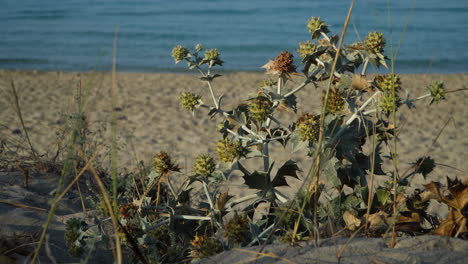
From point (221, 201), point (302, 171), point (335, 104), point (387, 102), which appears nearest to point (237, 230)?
point (221, 201)

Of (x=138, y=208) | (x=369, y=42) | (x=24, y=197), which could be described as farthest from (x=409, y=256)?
(x=24, y=197)

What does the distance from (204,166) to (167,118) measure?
19.1 ft

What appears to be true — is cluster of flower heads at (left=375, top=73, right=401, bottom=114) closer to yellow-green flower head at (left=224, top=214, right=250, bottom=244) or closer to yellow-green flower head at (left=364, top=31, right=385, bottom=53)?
yellow-green flower head at (left=364, top=31, right=385, bottom=53)

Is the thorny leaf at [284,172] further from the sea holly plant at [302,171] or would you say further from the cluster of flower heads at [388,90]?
the cluster of flower heads at [388,90]

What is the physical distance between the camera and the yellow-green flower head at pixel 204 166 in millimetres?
2197

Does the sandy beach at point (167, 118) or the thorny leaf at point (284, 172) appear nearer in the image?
the thorny leaf at point (284, 172)

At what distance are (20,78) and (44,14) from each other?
59.0 feet

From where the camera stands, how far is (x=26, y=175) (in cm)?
321

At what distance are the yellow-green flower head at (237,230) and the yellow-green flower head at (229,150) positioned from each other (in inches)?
10.7

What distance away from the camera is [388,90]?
2.06 metres

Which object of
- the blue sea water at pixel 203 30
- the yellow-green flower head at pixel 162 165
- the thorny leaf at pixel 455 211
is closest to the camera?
the thorny leaf at pixel 455 211

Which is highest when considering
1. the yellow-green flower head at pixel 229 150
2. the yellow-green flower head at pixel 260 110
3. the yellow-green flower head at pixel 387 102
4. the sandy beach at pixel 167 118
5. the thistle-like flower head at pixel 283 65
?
the thistle-like flower head at pixel 283 65

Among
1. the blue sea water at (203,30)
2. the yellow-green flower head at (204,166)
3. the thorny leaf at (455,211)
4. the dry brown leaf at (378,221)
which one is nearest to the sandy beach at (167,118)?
the blue sea water at (203,30)

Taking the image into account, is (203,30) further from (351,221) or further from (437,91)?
(351,221)
